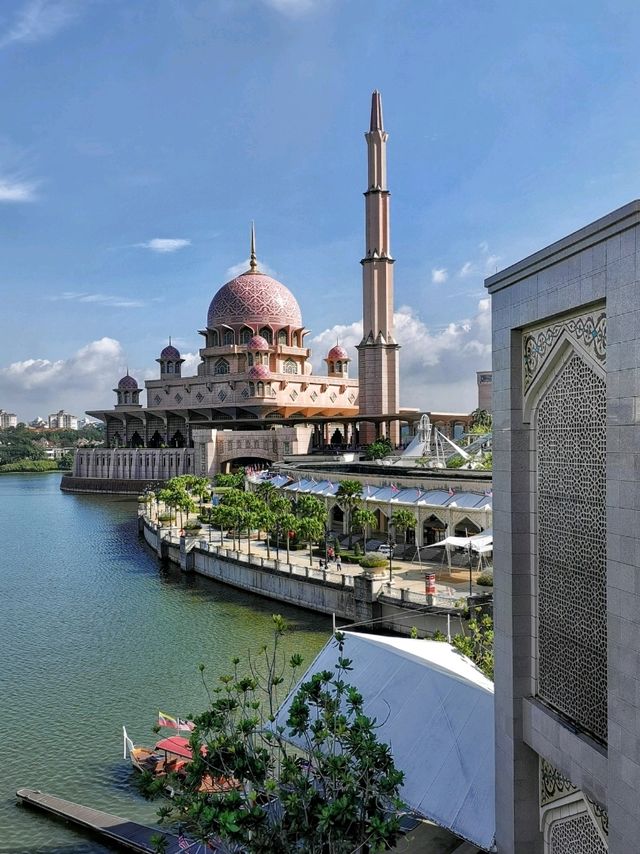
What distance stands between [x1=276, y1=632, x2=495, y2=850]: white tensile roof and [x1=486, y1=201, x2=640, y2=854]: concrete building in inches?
30.9

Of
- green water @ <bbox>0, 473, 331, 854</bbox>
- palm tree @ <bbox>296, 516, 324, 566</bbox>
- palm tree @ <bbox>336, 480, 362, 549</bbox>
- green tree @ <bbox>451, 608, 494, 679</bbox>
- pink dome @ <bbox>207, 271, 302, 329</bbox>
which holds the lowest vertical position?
green water @ <bbox>0, 473, 331, 854</bbox>

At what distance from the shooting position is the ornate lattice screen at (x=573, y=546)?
7.66 m

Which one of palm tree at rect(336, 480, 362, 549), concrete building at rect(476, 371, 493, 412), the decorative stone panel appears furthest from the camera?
concrete building at rect(476, 371, 493, 412)

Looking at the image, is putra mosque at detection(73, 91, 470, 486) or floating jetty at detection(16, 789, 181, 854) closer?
floating jetty at detection(16, 789, 181, 854)

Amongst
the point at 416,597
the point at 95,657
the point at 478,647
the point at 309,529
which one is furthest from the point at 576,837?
the point at 309,529

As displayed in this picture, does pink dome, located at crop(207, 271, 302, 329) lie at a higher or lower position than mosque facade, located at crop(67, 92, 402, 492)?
higher

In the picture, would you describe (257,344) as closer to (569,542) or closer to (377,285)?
(377,285)

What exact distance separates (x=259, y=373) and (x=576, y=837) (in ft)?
222

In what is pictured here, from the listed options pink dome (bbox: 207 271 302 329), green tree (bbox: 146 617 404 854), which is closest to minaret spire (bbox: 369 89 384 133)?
pink dome (bbox: 207 271 302 329)

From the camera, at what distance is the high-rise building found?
217 ft

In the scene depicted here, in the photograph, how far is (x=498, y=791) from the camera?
31.3ft

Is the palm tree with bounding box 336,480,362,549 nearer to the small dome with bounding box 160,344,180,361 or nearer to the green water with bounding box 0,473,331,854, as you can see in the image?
the green water with bounding box 0,473,331,854

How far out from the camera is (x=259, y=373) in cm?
7425

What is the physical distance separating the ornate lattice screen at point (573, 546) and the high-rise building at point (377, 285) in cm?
5936
